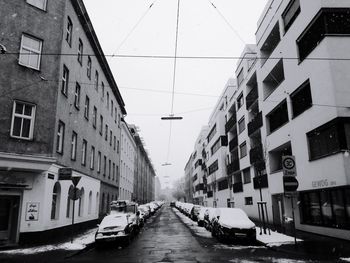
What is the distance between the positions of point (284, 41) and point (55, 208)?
17958 mm

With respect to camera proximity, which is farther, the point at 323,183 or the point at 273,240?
the point at 323,183

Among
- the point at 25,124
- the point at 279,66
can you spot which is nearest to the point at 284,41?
the point at 279,66

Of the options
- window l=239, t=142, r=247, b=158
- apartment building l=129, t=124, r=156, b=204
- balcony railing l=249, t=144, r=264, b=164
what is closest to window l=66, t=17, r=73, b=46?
balcony railing l=249, t=144, r=264, b=164

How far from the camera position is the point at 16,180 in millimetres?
15266

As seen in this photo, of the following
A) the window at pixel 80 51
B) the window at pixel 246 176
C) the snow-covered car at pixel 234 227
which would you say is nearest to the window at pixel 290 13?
Result: the snow-covered car at pixel 234 227

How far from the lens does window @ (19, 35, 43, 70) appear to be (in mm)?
16489

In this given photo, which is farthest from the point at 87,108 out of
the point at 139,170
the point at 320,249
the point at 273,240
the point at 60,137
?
the point at 139,170

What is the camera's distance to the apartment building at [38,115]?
15289 millimetres

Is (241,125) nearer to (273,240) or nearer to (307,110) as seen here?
(307,110)

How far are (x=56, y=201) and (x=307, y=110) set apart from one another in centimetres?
1535

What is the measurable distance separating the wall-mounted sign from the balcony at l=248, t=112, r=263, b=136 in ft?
62.5

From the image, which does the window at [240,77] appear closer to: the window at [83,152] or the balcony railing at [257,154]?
the balcony railing at [257,154]

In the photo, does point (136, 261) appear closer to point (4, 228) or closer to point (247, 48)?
point (4, 228)

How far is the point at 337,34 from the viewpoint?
15.8 metres
